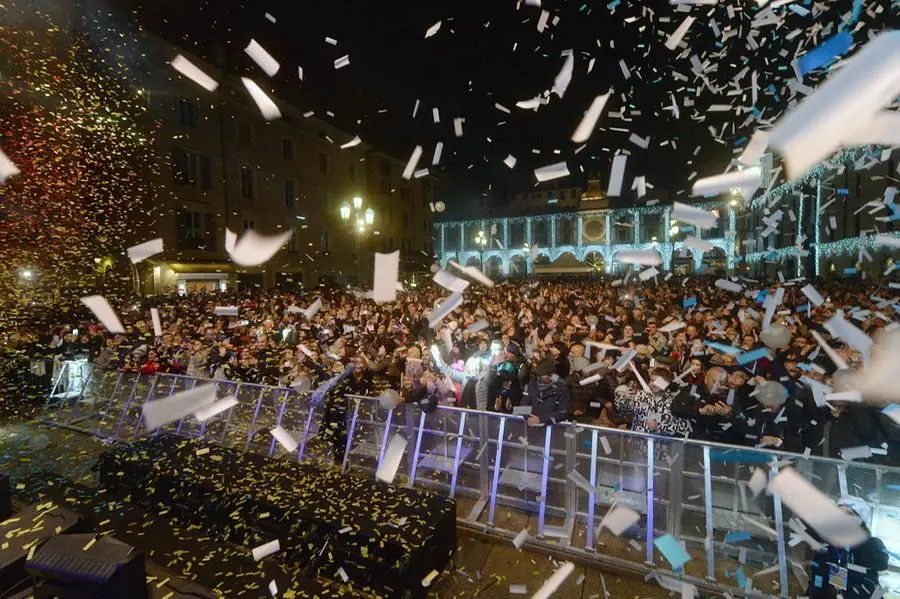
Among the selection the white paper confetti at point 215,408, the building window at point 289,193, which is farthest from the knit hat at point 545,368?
the building window at point 289,193

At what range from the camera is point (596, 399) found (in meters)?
6.30

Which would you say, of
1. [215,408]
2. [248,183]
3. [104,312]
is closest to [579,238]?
[248,183]

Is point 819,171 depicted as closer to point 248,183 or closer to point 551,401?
point 551,401

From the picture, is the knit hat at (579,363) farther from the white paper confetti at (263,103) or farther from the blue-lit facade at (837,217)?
the white paper confetti at (263,103)

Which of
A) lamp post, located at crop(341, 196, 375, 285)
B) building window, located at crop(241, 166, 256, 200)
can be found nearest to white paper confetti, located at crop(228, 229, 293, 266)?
building window, located at crop(241, 166, 256, 200)

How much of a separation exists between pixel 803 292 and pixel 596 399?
13.3 metres

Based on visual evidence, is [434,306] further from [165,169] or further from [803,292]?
[165,169]

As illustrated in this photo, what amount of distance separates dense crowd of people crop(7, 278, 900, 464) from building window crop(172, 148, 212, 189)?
10586mm

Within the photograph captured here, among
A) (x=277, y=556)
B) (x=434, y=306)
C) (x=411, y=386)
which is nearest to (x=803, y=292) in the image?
(x=434, y=306)

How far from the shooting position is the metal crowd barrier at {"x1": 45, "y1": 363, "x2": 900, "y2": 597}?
389 cm

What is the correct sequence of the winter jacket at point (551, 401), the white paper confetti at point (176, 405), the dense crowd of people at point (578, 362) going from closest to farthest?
1. the dense crowd of people at point (578, 362)
2. the winter jacket at point (551, 401)
3. the white paper confetti at point (176, 405)

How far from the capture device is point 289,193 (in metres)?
29.4

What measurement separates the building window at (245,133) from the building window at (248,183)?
1.49m

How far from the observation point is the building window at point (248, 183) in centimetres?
2580
